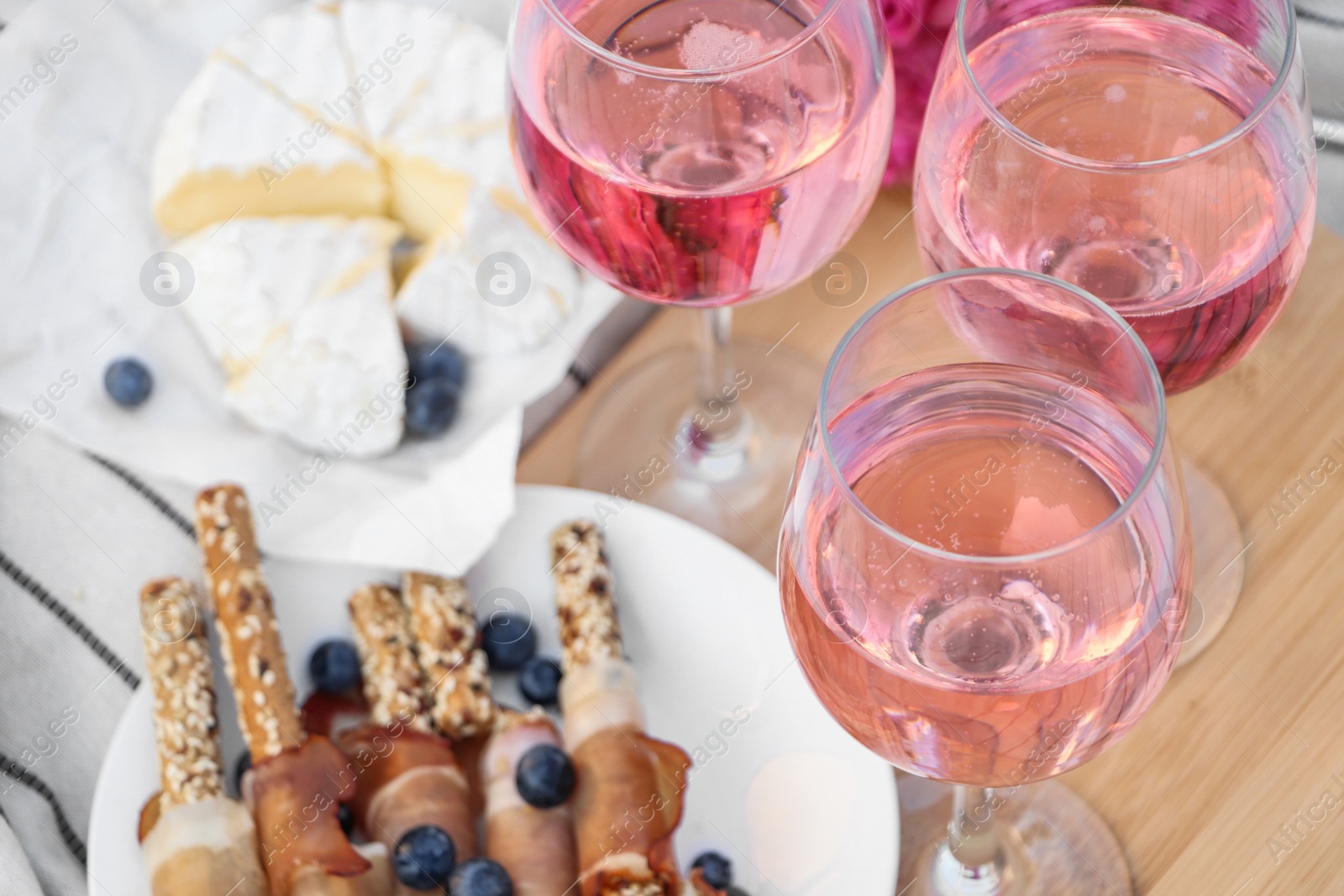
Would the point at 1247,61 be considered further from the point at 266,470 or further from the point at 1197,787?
the point at 266,470

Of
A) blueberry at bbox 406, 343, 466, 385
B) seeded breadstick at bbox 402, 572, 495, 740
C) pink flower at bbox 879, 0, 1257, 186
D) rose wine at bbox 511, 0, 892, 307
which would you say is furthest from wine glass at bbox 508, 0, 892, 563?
blueberry at bbox 406, 343, 466, 385

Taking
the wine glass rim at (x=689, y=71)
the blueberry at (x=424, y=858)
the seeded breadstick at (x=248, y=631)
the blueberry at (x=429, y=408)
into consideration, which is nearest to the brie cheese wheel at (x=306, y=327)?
the blueberry at (x=429, y=408)

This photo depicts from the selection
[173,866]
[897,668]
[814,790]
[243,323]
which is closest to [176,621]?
[173,866]

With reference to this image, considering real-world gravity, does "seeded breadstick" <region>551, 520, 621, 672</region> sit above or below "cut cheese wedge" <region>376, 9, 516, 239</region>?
below

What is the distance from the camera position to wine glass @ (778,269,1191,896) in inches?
23.1

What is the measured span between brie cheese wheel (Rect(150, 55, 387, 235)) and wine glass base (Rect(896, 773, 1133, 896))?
30.8 inches

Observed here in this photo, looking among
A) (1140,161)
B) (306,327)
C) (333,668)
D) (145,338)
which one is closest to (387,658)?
(333,668)

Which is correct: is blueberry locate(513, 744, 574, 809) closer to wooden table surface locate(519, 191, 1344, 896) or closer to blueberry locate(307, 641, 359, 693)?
blueberry locate(307, 641, 359, 693)

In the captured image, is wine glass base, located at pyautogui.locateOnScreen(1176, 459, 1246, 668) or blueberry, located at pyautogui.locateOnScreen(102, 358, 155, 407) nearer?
wine glass base, located at pyautogui.locateOnScreen(1176, 459, 1246, 668)

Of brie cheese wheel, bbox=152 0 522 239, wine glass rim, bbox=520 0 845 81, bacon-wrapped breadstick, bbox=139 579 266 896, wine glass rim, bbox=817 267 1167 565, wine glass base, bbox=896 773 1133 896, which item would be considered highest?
wine glass rim, bbox=520 0 845 81

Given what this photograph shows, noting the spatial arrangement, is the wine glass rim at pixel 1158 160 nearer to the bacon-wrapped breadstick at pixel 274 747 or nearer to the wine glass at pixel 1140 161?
the wine glass at pixel 1140 161

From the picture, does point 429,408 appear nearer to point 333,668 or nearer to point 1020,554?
point 333,668

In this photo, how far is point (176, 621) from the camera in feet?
3.22

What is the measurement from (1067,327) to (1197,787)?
425 mm
